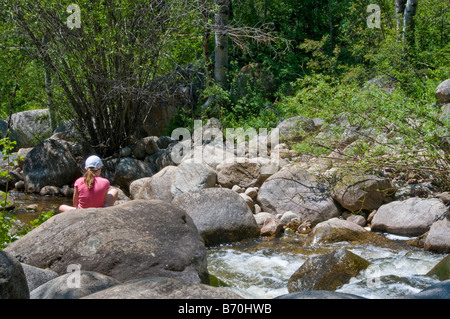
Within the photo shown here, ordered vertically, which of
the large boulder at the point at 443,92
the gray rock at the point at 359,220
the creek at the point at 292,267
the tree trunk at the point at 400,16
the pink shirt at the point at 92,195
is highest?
the tree trunk at the point at 400,16

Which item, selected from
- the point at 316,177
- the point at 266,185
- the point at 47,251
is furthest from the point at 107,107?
the point at 47,251

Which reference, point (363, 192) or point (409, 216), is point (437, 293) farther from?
point (363, 192)

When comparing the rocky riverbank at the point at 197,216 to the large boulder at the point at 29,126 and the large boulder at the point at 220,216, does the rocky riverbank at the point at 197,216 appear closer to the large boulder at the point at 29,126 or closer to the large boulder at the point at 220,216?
the large boulder at the point at 220,216

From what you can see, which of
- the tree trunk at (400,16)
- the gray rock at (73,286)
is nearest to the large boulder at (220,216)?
the gray rock at (73,286)

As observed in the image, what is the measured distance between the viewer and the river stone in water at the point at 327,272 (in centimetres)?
556

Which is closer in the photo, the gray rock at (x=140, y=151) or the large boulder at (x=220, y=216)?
the large boulder at (x=220, y=216)

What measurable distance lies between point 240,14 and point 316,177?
10.4 metres

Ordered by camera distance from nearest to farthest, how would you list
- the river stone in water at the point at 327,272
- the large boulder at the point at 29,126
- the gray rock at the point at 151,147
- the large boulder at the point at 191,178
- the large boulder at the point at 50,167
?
the river stone in water at the point at 327,272 < the large boulder at the point at 191,178 < the large boulder at the point at 50,167 < the gray rock at the point at 151,147 < the large boulder at the point at 29,126

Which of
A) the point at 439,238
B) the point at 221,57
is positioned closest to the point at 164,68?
the point at 221,57

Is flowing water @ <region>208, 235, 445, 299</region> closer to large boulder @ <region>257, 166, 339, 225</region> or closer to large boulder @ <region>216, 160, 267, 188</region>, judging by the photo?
large boulder @ <region>257, 166, 339, 225</region>

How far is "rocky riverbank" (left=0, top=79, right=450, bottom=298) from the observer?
175 inches

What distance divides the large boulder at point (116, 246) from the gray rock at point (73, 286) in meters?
0.63

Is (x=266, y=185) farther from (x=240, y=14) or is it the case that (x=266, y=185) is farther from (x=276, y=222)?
(x=240, y=14)

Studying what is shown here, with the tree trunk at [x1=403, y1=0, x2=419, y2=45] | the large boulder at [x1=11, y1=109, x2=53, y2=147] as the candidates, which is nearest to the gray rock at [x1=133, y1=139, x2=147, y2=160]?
the large boulder at [x1=11, y1=109, x2=53, y2=147]
